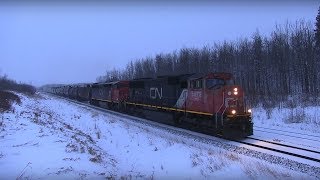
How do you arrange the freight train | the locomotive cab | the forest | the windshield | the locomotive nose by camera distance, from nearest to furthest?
1. the locomotive cab
2. the freight train
3. the locomotive nose
4. the windshield
5. the forest

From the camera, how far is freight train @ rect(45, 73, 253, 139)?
60.2ft

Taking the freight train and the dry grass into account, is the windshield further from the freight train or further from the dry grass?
the dry grass

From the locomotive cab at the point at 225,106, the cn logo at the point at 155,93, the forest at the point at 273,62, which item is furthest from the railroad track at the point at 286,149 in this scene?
the forest at the point at 273,62

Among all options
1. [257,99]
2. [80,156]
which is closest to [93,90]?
[257,99]

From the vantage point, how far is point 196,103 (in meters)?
21.0

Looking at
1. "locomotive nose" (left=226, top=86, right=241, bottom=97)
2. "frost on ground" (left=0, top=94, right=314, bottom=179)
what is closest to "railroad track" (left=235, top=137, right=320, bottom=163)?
"frost on ground" (left=0, top=94, right=314, bottom=179)

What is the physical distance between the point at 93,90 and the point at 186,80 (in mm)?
34704

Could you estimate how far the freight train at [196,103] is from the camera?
18.4m

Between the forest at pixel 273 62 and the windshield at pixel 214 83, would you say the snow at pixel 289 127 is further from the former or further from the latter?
the forest at pixel 273 62

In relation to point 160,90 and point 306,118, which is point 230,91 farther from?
point 160,90

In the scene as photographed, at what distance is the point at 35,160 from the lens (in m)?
10.2

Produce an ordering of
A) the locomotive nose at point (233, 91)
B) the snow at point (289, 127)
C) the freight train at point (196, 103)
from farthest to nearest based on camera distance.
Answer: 1. the locomotive nose at point (233, 91)
2. the freight train at point (196, 103)
3. the snow at point (289, 127)

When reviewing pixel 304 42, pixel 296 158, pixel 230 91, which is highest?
pixel 304 42

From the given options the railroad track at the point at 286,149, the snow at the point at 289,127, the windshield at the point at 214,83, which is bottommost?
the railroad track at the point at 286,149
